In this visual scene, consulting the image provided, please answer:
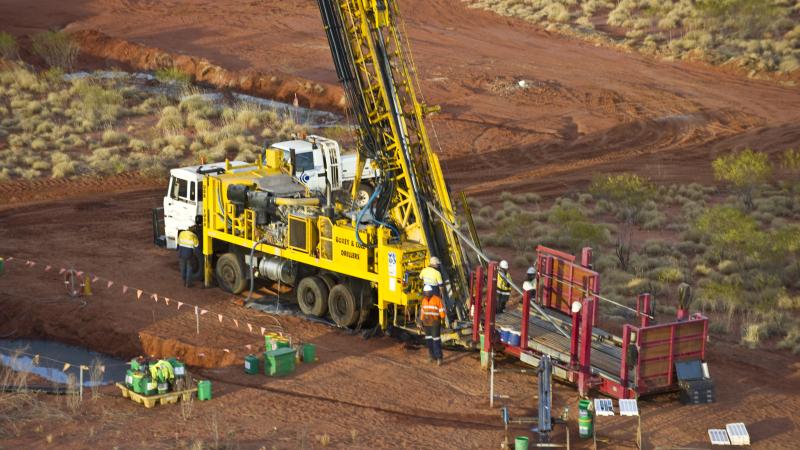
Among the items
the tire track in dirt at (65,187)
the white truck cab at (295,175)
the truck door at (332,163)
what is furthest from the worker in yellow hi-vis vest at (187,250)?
the tire track in dirt at (65,187)

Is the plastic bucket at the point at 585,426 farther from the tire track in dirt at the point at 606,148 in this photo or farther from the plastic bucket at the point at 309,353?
the tire track in dirt at the point at 606,148

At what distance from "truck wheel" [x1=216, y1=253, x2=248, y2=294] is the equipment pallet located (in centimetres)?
655

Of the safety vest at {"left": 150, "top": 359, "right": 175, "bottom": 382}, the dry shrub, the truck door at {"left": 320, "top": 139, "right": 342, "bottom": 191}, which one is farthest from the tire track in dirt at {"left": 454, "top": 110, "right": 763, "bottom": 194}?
the dry shrub

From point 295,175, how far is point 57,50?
29566mm

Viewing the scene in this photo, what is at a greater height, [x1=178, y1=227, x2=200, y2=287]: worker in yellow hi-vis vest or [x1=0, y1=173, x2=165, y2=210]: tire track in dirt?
[x1=178, y1=227, x2=200, y2=287]: worker in yellow hi-vis vest

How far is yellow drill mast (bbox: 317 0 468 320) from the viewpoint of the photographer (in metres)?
23.2

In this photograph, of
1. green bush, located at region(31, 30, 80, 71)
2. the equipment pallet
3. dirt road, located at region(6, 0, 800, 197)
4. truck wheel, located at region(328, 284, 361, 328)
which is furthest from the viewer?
green bush, located at region(31, 30, 80, 71)

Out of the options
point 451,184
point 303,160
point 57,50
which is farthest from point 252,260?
point 57,50

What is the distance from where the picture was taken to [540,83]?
5278 cm

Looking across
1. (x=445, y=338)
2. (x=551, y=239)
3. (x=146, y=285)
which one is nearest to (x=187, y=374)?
(x=445, y=338)

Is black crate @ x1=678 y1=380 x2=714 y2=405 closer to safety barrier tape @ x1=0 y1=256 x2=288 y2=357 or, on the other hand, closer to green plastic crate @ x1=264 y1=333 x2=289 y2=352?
green plastic crate @ x1=264 y1=333 x2=289 y2=352

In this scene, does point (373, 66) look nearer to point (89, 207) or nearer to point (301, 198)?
point (301, 198)

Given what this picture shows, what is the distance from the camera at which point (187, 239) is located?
2669 centimetres

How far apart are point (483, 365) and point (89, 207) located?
17542 mm
